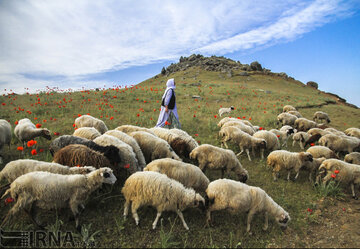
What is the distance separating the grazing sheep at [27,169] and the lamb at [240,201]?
2.58m

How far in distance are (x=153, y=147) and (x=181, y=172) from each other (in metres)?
1.68

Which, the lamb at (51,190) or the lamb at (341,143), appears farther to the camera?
the lamb at (341,143)

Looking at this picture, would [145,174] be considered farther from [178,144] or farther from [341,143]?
[341,143]

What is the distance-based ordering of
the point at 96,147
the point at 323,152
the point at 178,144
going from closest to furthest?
the point at 96,147
the point at 178,144
the point at 323,152

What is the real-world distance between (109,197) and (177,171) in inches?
62.5

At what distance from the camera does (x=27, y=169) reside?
412cm

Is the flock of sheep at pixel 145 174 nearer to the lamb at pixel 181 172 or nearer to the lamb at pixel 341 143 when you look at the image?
the lamb at pixel 181 172

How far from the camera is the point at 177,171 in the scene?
4797 mm

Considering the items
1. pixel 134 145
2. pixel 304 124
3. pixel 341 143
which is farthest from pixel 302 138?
pixel 134 145

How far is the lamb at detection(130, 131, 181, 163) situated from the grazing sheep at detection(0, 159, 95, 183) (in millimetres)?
2204

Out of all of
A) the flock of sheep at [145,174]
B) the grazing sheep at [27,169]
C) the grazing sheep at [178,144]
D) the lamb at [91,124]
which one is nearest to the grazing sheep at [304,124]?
the flock of sheep at [145,174]

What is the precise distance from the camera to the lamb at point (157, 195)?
3900mm

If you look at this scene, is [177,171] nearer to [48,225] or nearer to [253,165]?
[48,225]

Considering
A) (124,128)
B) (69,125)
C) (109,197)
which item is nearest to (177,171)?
(109,197)
